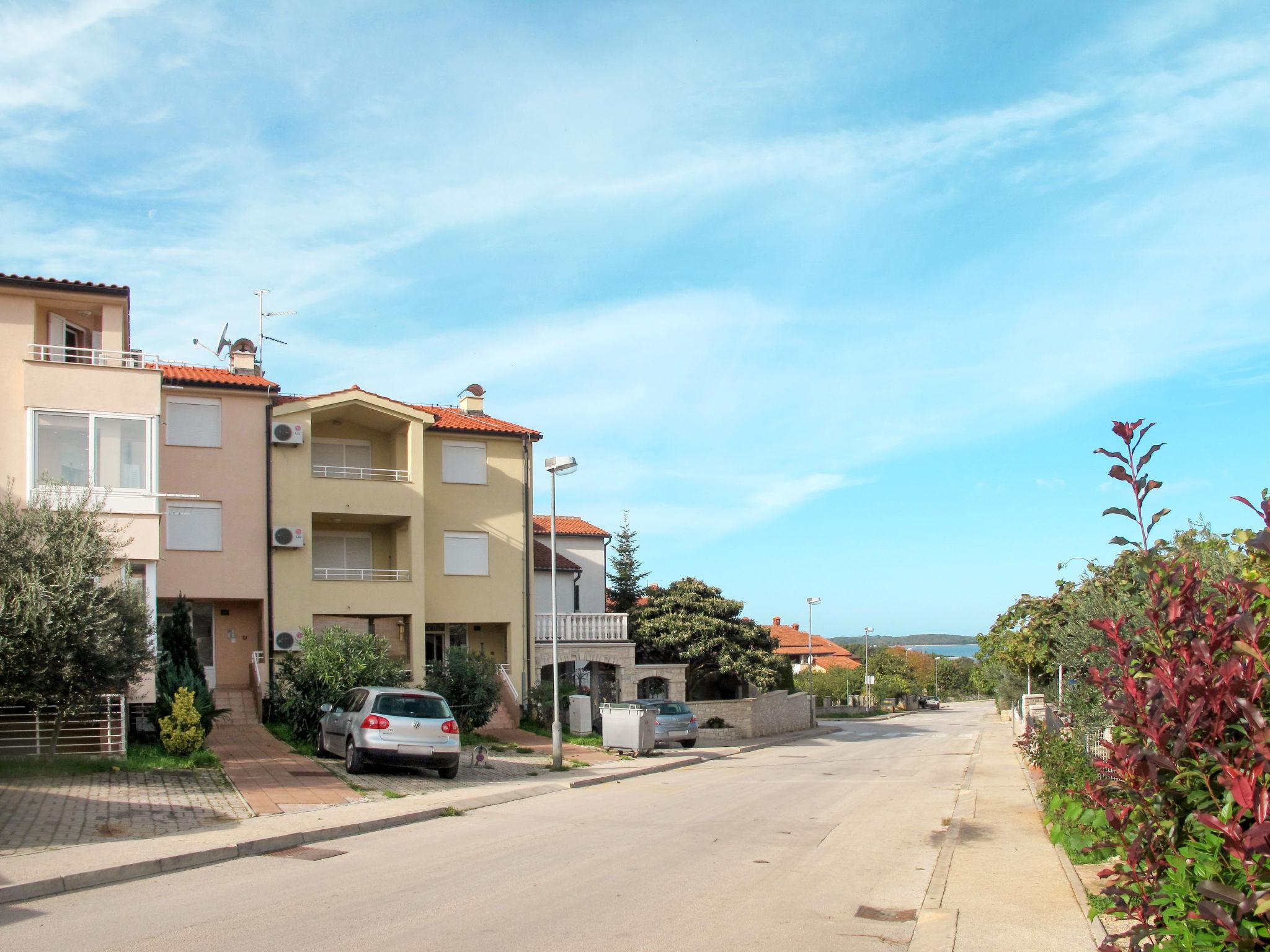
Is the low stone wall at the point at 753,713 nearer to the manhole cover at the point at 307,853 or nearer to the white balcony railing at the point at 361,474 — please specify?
the white balcony railing at the point at 361,474

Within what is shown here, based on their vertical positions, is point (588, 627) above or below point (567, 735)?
above

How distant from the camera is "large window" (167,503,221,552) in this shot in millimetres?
27578

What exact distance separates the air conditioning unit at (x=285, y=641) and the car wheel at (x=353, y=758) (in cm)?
956

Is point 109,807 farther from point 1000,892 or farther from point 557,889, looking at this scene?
point 1000,892

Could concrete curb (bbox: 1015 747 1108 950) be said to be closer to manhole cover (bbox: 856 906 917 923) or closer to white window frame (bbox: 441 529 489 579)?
manhole cover (bbox: 856 906 917 923)

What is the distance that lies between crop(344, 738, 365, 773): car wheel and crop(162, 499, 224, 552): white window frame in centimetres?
1067

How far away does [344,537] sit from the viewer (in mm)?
31578

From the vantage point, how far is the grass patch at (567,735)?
2908 cm

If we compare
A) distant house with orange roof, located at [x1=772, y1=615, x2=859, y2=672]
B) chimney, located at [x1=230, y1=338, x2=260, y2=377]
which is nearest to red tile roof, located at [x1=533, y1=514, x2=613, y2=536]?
chimney, located at [x1=230, y1=338, x2=260, y2=377]

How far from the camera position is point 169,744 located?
63.3ft

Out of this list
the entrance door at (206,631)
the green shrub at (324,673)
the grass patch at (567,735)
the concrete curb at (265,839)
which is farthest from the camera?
the grass patch at (567,735)

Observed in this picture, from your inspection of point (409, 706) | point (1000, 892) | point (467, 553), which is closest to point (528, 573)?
point (467, 553)

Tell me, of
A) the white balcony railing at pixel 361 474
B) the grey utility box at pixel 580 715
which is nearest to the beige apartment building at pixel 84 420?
the white balcony railing at pixel 361 474

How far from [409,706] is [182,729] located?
4.25 meters
